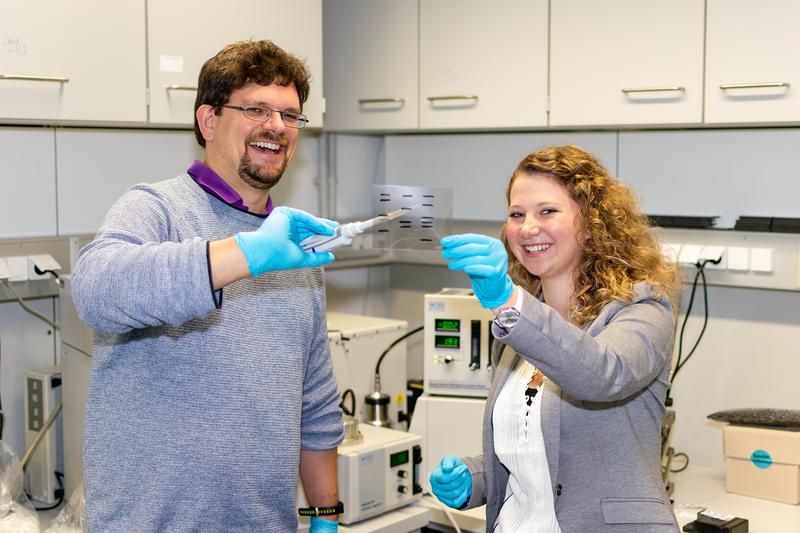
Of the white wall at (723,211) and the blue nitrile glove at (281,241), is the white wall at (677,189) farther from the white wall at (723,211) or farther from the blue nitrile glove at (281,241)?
the blue nitrile glove at (281,241)

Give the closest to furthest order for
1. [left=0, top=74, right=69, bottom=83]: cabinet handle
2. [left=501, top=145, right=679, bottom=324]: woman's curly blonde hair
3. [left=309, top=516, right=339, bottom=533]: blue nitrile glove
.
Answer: [left=501, top=145, right=679, bottom=324]: woman's curly blonde hair
[left=309, top=516, right=339, bottom=533]: blue nitrile glove
[left=0, top=74, right=69, bottom=83]: cabinet handle

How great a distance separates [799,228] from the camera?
2.41m

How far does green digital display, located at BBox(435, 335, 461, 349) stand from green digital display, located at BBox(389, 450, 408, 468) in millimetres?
328

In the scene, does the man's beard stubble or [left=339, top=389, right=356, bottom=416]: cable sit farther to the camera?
[left=339, top=389, right=356, bottom=416]: cable

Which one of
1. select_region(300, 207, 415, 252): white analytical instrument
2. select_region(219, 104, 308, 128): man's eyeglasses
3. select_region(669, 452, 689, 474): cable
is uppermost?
select_region(219, 104, 308, 128): man's eyeglasses

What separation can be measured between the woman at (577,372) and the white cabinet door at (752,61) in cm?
71

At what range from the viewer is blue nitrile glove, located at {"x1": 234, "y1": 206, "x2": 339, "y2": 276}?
1303 mm

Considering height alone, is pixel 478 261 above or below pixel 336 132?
below

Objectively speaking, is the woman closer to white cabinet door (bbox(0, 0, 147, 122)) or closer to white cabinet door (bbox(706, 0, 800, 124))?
white cabinet door (bbox(706, 0, 800, 124))

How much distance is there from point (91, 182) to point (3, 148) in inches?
10.5

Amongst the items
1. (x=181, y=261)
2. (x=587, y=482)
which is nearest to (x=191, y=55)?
(x=181, y=261)

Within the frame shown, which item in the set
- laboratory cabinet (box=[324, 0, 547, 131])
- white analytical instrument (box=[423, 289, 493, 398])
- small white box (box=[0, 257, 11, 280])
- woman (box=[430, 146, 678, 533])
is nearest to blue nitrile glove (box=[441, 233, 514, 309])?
woman (box=[430, 146, 678, 533])

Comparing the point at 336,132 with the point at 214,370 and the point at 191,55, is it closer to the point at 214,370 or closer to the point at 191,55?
the point at 191,55

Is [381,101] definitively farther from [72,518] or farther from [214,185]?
[72,518]
